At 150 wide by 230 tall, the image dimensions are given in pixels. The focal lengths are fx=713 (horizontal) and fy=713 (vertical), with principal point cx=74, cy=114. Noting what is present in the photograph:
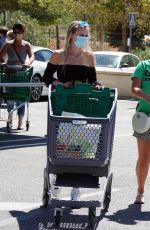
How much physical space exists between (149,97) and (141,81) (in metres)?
0.28

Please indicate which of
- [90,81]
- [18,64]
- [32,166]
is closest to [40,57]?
[18,64]

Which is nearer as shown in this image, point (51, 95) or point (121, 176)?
point (51, 95)

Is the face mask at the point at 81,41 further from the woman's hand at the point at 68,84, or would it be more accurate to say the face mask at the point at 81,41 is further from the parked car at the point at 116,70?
the parked car at the point at 116,70

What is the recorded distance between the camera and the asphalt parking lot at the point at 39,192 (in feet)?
22.5

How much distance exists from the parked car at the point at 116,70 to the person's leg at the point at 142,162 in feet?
51.3

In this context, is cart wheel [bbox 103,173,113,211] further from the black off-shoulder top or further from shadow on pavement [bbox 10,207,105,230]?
the black off-shoulder top

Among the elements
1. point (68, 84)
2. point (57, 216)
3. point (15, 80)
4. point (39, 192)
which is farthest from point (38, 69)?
point (57, 216)

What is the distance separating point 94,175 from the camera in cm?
670

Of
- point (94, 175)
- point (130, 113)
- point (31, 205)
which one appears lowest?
point (130, 113)

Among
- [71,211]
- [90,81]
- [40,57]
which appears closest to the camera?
[71,211]

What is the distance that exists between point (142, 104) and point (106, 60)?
1673cm

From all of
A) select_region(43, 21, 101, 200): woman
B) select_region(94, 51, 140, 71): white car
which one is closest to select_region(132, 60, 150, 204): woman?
select_region(43, 21, 101, 200): woman

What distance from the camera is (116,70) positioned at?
2350 centimetres

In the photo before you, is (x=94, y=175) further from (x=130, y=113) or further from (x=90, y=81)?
(x=130, y=113)
